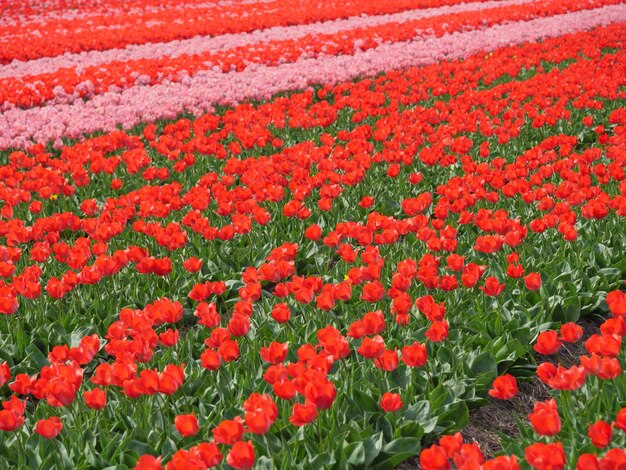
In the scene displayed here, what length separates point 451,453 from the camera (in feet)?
6.79

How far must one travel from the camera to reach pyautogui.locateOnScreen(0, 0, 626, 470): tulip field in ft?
8.41

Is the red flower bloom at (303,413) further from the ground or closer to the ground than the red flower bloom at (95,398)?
further from the ground

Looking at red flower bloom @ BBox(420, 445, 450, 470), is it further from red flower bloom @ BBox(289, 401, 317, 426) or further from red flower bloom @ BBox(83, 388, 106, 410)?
red flower bloom @ BBox(83, 388, 106, 410)

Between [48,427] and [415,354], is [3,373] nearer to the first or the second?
[48,427]

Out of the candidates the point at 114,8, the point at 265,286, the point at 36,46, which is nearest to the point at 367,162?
the point at 265,286

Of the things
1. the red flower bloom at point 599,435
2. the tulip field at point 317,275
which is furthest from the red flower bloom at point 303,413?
the red flower bloom at point 599,435

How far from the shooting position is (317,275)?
4.31m

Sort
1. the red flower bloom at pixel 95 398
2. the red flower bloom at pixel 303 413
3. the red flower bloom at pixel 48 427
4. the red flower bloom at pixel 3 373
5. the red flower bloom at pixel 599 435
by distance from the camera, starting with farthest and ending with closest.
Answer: the red flower bloom at pixel 3 373 < the red flower bloom at pixel 95 398 < the red flower bloom at pixel 48 427 < the red flower bloom at pixel 303 413 < the red flower bloom at pixel 599 435

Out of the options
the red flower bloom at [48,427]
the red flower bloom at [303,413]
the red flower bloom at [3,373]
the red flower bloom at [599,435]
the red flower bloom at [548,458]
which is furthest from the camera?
the red flower bloom at [3,373]

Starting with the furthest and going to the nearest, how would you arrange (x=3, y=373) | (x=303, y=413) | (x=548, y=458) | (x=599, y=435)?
(x=3, y=373) → (x=303, y=413) → (x=599, y=435) → (x=548, y=458)

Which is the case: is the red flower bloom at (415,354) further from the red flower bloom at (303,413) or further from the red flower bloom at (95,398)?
the red flower bloom at (95,398)

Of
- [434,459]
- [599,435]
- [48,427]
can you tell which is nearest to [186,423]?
[48,427]

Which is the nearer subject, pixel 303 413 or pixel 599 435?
pixel 599 435

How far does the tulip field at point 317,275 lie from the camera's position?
101 inches
